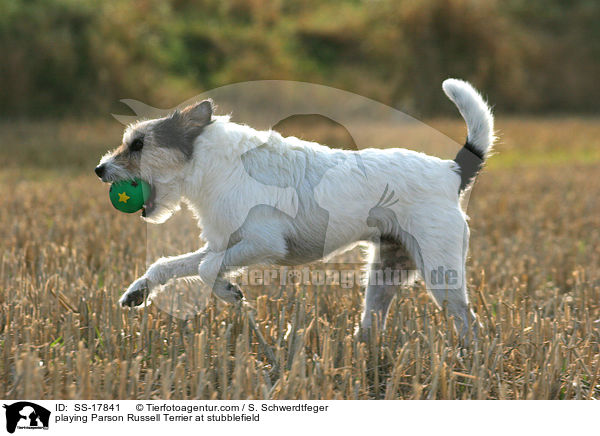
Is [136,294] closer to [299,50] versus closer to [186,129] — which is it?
[186,129]

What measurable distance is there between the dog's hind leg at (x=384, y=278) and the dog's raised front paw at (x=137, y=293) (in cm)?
131

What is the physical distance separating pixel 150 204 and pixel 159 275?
446 millimetres

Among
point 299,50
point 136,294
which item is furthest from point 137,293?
A: point 299,50

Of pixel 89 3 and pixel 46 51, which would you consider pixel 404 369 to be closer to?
pixel 46 51

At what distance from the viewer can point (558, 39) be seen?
34094 mm

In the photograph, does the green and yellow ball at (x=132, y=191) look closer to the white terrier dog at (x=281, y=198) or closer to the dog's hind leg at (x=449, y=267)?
the white terrier dog at (x=281, y=198)

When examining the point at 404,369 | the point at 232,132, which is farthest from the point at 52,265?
the point at 404,369

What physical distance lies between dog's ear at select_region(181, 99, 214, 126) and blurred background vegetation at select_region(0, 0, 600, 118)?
14.1 m

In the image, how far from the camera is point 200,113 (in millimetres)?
A: 4027

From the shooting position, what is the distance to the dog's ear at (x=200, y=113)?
4.02 meters
